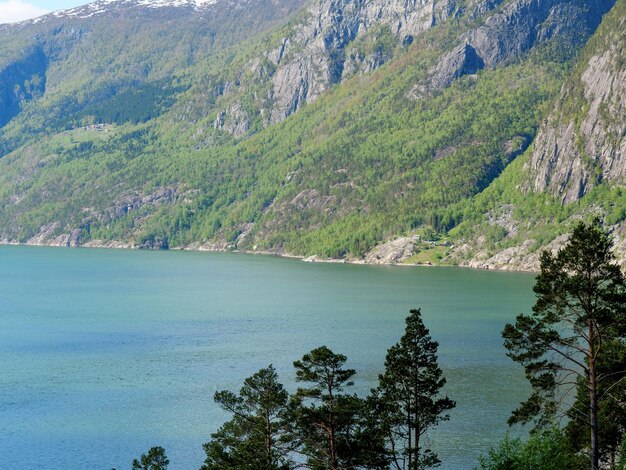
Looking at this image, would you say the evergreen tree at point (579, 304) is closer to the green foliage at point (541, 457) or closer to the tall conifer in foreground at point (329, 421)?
the green foliage at point (541, 457)

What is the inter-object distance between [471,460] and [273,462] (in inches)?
1102

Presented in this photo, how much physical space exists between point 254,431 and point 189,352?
63443 millimetres

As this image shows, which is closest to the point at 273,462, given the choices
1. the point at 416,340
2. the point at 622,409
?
the point at 416,340

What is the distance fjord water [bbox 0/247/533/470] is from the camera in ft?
237

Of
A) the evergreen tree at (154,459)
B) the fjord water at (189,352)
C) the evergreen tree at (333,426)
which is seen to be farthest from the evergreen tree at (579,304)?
the fjord water at (189,352)

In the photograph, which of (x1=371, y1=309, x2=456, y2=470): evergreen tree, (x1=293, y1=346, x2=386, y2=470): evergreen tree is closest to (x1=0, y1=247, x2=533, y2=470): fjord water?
(x1=371, y1=309, x2=456, y2=470): evergreen tree

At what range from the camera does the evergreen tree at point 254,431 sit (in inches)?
1676

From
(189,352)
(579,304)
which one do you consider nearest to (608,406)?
(579,304)

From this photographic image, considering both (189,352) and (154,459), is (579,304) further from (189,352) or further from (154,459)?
(189,352)

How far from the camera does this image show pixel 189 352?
109250mm

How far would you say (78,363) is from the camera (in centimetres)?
10362

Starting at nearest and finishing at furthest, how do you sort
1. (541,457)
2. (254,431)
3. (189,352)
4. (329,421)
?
1. (329,421)
2. (541,457)
3. (254,431)
4. (189,352)

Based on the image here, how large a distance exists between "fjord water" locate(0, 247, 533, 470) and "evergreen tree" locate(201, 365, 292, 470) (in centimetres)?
Answer: 1996

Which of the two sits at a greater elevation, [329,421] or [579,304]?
[579,304]
